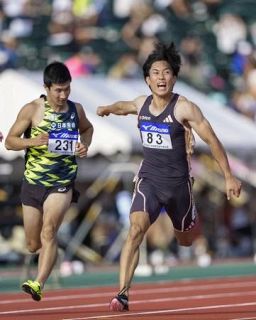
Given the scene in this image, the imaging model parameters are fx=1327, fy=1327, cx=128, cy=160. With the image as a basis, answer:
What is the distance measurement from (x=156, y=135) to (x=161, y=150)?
16cm

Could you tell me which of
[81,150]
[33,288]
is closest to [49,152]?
[81,150]

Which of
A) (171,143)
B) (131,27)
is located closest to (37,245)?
(171,143)

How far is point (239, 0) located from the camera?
2866cm

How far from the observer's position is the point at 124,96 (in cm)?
2186

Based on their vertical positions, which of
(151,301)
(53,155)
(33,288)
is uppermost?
(53,155)

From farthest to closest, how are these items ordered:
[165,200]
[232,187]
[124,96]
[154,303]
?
[124,96]
[154,303]
[165,200]
[232,187]

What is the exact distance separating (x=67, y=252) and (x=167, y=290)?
6.70 m

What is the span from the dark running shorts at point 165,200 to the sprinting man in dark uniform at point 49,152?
681 millimetres

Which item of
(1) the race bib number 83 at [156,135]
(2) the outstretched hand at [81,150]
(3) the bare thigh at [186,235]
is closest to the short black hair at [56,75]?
(2) the outstretched hand at [81,150]

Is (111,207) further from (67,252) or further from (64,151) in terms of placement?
(64,151)

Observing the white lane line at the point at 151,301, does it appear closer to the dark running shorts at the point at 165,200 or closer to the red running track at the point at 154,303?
the red running track at the point at 154,303

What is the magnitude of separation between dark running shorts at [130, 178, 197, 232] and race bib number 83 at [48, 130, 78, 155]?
704mm

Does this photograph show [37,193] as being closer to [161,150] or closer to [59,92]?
[59,92]

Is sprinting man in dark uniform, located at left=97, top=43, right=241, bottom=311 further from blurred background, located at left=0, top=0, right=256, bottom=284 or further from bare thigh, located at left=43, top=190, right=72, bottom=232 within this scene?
blurred background, located at left=0, top=0, right=256, bottom=284
